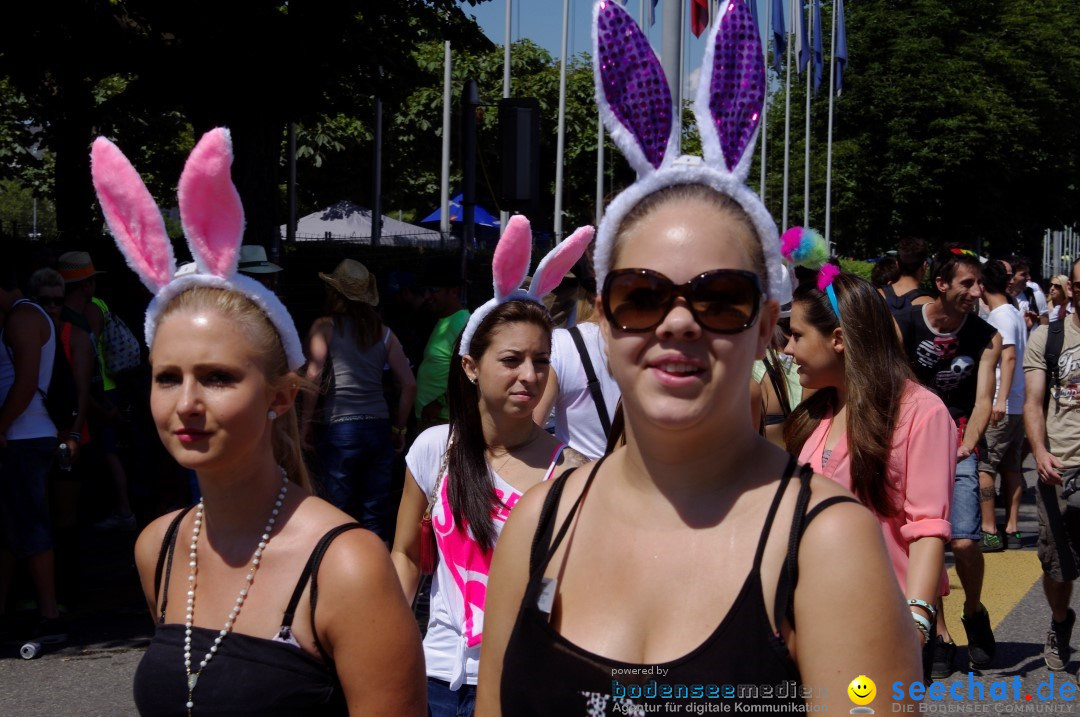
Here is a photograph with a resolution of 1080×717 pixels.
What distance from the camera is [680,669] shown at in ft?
5.80

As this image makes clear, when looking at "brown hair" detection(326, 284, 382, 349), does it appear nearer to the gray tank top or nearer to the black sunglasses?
the gray tank top

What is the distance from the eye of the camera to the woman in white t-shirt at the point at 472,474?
336cm

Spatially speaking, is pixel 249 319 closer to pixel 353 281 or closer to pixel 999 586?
pixel 353 281

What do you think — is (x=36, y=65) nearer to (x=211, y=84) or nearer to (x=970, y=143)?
(x=211, y=84)

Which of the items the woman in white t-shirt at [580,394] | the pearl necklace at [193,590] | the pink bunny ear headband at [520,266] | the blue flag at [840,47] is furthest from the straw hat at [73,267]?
the blue flag at [840,47]

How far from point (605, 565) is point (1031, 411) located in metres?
5.03

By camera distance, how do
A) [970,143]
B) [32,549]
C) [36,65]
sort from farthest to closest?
[970,143], [36,65], [32,549]

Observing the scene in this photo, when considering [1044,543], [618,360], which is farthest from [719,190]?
[1044,543]

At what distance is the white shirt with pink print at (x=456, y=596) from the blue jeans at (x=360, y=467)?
4055 millimetres

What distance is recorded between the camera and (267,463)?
2.57 metres

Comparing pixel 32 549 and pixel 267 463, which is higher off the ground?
pixel 267 463

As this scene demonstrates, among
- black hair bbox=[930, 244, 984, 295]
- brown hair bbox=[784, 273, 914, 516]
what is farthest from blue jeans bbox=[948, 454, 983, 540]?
brown hair bbox=[784, 273, 914, 516]

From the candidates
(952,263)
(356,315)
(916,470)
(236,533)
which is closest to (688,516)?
(236,533)

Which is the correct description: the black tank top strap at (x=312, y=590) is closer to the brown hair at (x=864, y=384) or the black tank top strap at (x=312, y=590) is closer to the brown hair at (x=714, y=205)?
the brown hair at (x=714, y=205)
